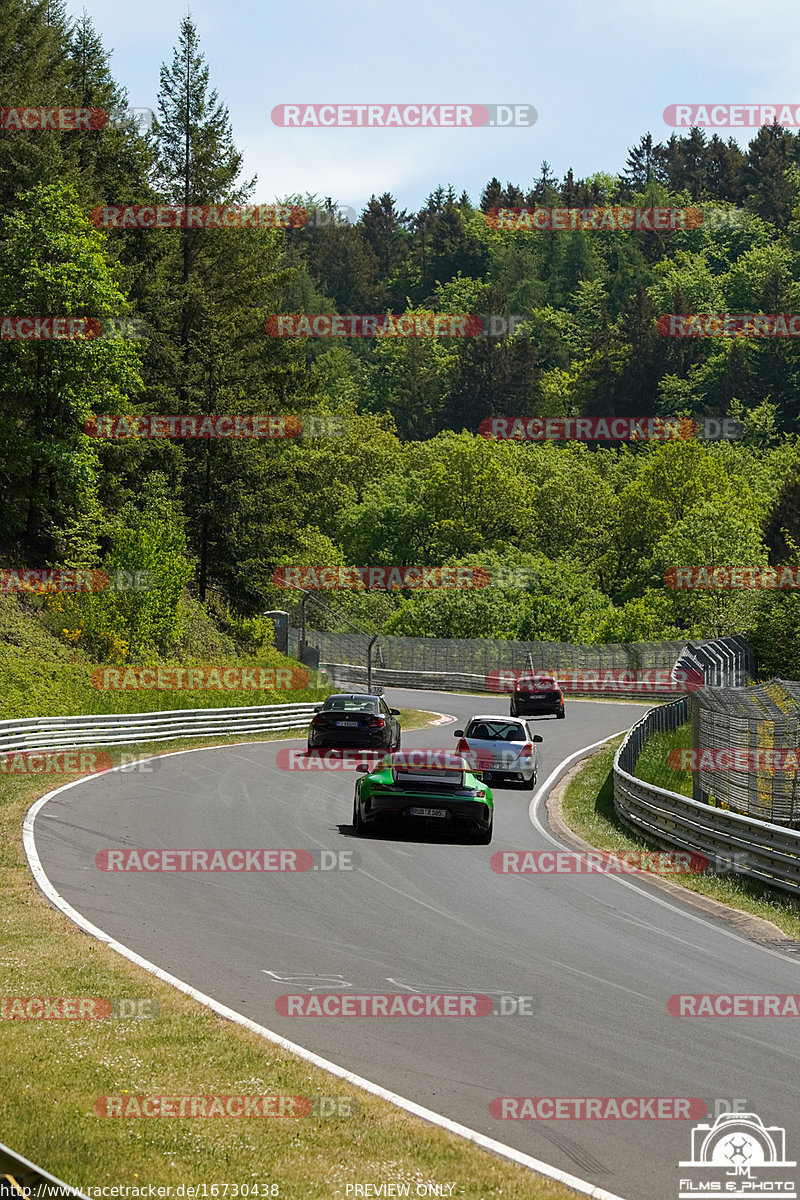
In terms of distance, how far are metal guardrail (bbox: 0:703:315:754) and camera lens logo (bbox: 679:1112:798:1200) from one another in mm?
22103

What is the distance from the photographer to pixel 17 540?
154ft

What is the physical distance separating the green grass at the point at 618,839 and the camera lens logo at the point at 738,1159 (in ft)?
20.1

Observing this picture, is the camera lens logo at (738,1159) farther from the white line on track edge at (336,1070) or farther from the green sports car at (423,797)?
the green sports car at (423,797)

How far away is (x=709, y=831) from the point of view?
1678 cm

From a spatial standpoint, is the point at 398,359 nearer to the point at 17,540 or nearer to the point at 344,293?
the point at 344,293

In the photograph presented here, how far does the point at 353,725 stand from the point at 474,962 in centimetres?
1762

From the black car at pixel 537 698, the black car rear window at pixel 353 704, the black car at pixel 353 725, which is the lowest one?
the black car at pixel 537 698

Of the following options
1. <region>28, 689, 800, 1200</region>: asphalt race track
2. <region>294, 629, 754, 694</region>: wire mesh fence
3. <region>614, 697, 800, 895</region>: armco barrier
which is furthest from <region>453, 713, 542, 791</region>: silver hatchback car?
<region>294, 629, 754, 694</region>: wire mesh fence

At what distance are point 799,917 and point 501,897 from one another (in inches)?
120

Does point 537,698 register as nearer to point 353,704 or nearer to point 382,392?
point 353,704

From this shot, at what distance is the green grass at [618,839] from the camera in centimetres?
1397

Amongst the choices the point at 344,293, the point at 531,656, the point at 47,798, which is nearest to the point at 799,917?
the point at 47,798

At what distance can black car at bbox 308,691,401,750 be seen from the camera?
91.7 feet

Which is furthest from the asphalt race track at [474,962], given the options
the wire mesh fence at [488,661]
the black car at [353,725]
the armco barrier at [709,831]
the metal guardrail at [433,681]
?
the metal guardrail at [433,681]
